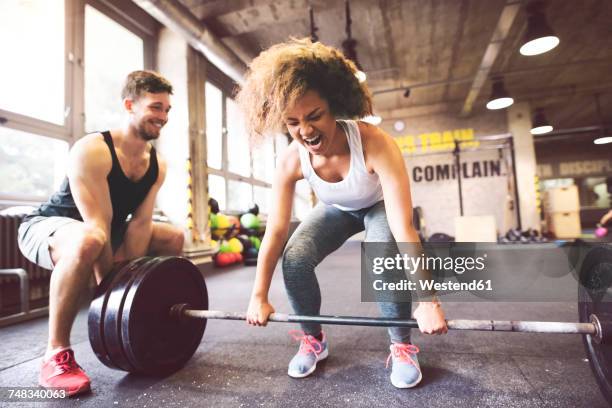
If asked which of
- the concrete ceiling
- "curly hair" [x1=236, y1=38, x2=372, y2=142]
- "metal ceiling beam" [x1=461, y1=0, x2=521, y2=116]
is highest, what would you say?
the concrete ceiling

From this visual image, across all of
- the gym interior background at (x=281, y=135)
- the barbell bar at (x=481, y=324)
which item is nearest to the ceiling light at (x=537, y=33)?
the gym interior background at (x=281, y=135)

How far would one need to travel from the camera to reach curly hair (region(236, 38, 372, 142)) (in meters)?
1.03

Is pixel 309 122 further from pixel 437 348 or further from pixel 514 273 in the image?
pixel 514 273

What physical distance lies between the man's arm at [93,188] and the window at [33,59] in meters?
1.79

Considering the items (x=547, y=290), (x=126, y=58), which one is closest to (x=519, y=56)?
(x=547, y=290)

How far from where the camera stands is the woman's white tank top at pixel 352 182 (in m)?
1.18

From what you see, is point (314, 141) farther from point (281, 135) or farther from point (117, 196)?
point (281, 135)

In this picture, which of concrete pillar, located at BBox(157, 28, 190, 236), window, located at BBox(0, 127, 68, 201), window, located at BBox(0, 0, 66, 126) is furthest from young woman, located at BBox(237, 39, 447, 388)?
concrete pillar, located at BBox(157, 28, 190, 236)

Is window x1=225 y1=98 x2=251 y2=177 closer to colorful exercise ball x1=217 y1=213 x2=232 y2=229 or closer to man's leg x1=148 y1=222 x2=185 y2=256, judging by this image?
colorful exercise ball x1=217 y1=213 x2=232 y2=229

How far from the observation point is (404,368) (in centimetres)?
115

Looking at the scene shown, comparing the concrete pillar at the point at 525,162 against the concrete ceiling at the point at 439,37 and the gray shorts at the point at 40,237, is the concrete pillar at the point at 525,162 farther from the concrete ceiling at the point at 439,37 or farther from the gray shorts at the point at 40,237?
the gray shorts at the point at 40,237

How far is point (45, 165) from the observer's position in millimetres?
2947

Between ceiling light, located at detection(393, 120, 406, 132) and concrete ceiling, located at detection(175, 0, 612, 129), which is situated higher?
concrete ceiling, located at detection(175, 0, 612, 129)

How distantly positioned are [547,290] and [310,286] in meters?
2.11
